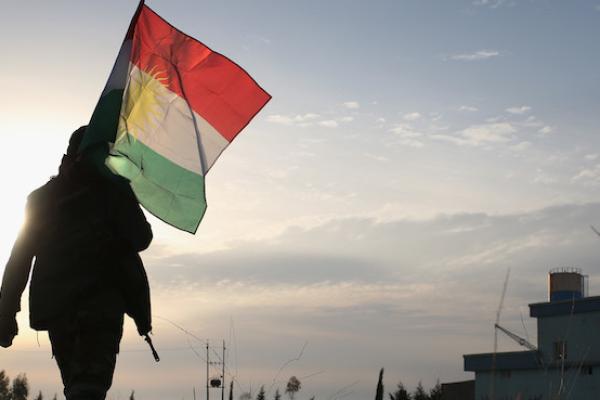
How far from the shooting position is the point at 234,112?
7.64m

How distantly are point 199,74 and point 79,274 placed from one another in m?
2.36

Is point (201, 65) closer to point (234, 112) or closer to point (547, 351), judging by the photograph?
point (234, 112)

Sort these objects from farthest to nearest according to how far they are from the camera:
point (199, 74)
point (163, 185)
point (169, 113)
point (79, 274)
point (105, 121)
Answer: point (199, 74) → point (169, 113) → point (163, 185) → point (105, 121) → point (79, 274)

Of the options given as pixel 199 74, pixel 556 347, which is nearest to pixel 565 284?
pixel 556 347

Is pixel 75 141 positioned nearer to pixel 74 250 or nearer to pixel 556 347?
pixel 74 250

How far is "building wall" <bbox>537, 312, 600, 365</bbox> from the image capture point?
2489 inches

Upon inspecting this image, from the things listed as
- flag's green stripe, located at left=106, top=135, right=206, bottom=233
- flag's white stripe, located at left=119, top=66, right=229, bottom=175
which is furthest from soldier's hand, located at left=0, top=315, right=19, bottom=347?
flag's white stripe, located at left=119, top=66, right=229, bottom=175

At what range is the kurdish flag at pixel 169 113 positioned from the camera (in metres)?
6.48

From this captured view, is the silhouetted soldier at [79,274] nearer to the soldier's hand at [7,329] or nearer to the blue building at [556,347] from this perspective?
the soldier's hand at [7,329]

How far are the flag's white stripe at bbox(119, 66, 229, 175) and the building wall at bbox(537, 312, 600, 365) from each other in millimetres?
56526

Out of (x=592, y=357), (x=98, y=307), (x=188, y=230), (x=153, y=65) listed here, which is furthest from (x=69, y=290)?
(x=592, y=357)

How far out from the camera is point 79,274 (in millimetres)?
5586

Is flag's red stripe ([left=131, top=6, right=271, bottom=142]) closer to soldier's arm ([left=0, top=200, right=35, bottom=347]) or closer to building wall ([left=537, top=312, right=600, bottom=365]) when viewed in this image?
soldier's arm ([left=0, top=200, right=35, bottom=347])

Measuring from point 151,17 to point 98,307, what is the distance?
8.23ft
